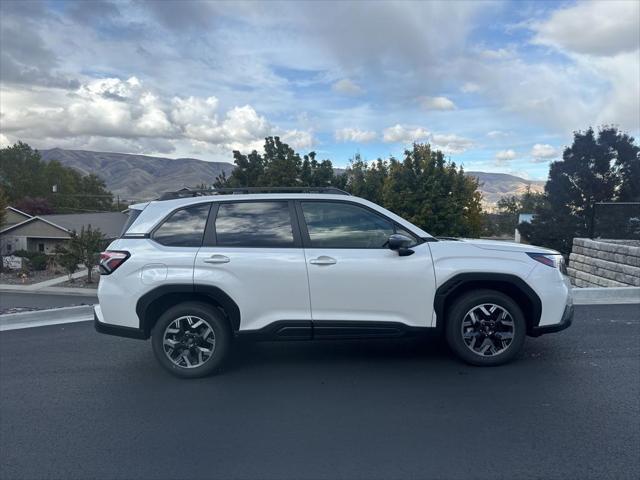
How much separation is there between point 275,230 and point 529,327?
2609 mm

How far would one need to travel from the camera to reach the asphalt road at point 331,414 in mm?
3244

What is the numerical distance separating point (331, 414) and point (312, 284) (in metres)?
1.16

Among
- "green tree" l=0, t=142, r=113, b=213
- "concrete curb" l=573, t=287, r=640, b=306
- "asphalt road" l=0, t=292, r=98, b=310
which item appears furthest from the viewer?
"green tree" l=0, t=142, r=113, b=213

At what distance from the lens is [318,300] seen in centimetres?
457

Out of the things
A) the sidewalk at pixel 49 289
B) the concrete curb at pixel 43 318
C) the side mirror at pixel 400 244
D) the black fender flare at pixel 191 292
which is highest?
the side mirror at pixel 400 244

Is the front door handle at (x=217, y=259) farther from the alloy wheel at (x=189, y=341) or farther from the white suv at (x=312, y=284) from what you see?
the alloy wheel at (x=189, y=341)

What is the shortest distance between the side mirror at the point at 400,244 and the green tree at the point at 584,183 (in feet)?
137

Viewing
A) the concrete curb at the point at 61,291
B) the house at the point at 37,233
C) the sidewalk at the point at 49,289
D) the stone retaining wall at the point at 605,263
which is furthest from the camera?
the house at the point at 37,233

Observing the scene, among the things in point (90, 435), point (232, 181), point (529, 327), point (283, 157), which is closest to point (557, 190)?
point (283, 157)

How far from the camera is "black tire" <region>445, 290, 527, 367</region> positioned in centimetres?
462

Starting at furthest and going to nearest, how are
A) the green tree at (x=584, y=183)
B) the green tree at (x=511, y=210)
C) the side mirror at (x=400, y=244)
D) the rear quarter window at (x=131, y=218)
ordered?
the green tree at (x=511, y=210) → the green tree at (x=584, y=183) → the rear quarter window at (x=131, y=218) → the side mirror at (x=400, y=244)

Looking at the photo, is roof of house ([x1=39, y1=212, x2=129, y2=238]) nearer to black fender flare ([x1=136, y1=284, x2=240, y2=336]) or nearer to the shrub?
the shrub

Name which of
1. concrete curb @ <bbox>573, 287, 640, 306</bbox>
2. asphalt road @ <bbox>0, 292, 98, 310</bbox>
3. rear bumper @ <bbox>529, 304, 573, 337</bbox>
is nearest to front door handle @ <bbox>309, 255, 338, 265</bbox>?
rear bumper @ <bbox>529, 304, 573, 337</bbox>

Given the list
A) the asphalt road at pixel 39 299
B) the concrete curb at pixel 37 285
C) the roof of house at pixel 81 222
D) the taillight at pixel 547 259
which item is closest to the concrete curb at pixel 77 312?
the taillight at pixel 547 259
